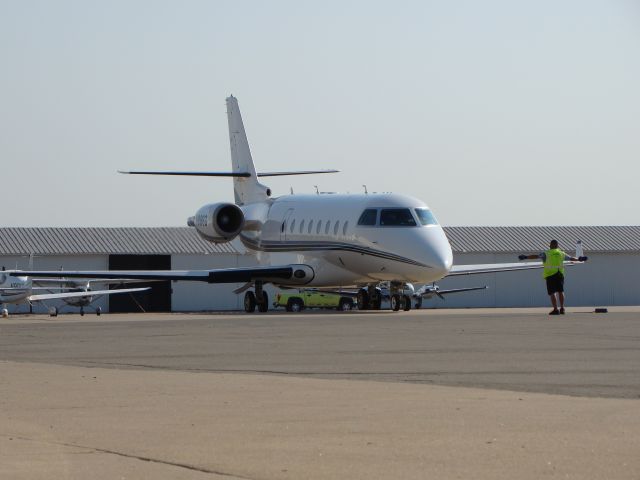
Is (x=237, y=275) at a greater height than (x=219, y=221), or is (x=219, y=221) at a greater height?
(x=219, y=221)

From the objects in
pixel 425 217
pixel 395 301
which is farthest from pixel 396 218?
pixel 395 301

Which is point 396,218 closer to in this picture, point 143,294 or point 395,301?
point 395,301

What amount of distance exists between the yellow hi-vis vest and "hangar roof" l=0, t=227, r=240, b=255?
38234 mm

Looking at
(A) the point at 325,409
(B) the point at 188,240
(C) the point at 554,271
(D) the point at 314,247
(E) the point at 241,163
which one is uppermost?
(E) the point at 241,163

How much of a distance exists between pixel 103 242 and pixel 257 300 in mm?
28869

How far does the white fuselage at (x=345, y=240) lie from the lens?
119 ft

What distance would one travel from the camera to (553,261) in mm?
30406

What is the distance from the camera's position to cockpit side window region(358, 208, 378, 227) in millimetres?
38169

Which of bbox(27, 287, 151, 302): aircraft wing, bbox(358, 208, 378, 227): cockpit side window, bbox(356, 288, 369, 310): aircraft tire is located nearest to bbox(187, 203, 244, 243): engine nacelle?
bbox(356, 288, 369, 310): aircraft tire

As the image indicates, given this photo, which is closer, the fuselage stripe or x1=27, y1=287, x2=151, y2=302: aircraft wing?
the fuselage stripe

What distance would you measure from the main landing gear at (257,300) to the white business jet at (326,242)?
3cm

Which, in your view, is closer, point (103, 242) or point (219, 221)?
point (219, 221)

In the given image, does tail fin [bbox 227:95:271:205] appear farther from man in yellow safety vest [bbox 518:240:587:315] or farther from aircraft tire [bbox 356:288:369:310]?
Result: man in yellow safety vest [bbox 518:240:587:315]

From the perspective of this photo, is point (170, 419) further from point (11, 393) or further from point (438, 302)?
point (438, 302)
